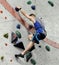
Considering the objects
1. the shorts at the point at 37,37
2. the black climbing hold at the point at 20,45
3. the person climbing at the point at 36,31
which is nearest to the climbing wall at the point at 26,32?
the black climbing hold at the point at 20,45

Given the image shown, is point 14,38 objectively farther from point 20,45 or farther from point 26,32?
point 26,32

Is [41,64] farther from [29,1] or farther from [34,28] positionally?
[29,1]

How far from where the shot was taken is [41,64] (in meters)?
5.49

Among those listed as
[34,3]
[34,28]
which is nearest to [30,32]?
[34,28]

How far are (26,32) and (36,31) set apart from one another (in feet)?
1.34

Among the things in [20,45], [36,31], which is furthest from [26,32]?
[36,31]

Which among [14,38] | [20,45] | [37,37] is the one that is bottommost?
[20,45]

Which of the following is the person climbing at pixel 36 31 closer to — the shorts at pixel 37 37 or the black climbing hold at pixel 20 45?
the shorts at pixel 37 37

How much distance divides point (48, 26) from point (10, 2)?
85cm

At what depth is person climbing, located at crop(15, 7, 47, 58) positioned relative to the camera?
16.4 ft

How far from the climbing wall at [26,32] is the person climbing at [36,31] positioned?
0.12 m

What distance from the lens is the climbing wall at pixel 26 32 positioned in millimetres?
5129

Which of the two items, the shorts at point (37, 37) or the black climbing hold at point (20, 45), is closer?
the shorts at point (37, 37)

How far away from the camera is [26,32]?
5.38 metres
